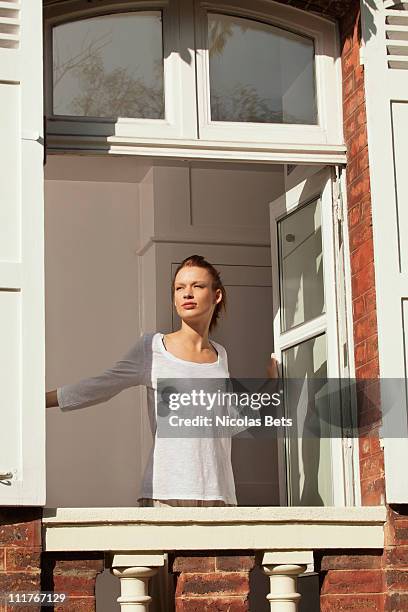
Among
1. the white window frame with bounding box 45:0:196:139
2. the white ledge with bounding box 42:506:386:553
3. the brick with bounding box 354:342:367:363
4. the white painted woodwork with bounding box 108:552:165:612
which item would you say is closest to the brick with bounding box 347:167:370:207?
the brick with bounding box 354:342:367:363

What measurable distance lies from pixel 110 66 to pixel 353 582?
8.34ft

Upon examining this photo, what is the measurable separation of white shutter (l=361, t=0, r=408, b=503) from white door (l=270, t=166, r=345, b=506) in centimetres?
43

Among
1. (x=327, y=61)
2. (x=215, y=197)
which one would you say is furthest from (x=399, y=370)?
(x=215, y=197)

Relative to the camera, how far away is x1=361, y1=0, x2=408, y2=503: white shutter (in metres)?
5.93

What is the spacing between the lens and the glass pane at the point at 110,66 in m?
6.31

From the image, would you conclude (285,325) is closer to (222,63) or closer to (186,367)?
(186,367)

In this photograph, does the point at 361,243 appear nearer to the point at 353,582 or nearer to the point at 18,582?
the point at 353,582

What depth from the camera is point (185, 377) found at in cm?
634

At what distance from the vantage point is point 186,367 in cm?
638

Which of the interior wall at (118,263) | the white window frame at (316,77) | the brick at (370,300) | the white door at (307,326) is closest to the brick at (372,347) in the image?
the brick at (370,300)

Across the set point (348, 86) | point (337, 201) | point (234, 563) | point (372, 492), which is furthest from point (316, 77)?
point (234, 563)

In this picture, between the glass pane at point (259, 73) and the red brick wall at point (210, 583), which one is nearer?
the red brick wall at point (210, 583)

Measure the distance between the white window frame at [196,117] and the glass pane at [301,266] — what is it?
0.41 m

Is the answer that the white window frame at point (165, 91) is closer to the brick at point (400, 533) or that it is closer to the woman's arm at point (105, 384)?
the woman's arm at point (105, 384)
